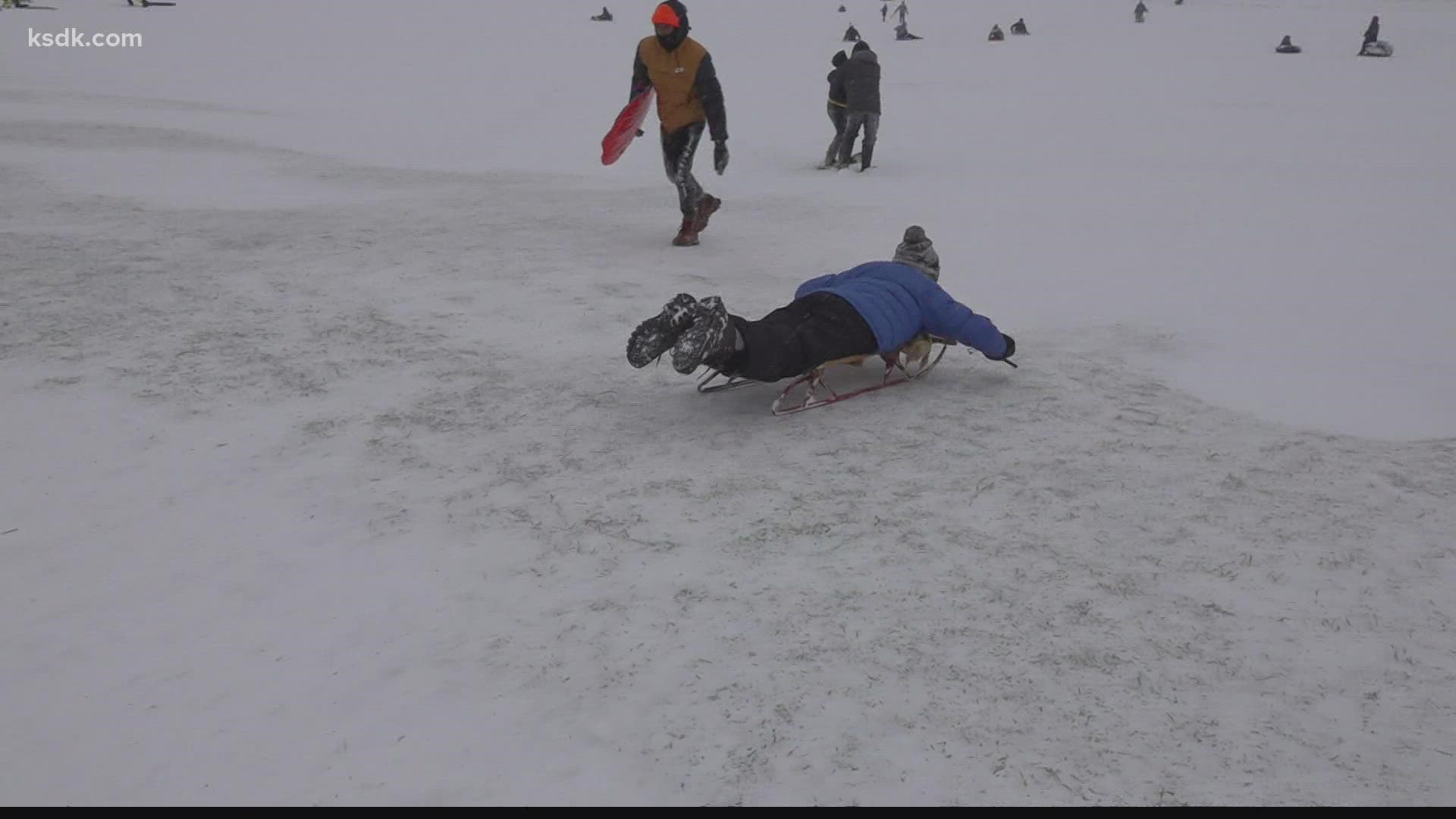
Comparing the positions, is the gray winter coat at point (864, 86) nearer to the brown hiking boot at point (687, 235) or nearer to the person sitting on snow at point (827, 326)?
the brown hiking boot at point (687, 235)

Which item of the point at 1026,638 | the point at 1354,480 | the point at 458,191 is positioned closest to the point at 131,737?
the point at 1026,638

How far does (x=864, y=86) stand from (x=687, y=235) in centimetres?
527

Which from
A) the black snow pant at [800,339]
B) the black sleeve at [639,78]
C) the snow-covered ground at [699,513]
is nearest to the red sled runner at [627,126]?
the black sleeve at [639,78]

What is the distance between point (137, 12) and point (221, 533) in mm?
31344

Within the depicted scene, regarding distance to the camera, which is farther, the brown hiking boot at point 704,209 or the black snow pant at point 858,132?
the black snow pant at point 858,132

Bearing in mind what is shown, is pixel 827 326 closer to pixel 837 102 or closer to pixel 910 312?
pixel 910 312

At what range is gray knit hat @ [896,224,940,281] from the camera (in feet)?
18.9

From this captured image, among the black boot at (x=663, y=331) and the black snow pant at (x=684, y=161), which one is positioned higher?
the black snow pant at (x=684, y=161)

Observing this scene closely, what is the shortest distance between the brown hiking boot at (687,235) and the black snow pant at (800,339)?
367cm

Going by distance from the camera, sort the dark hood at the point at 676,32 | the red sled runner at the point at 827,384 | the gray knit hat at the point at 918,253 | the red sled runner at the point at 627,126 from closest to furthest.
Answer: the red sled runner at the point at 827,384 < the gray knit hat at the point at 918,253 < the dark hood at the point at 676,32 < the red sled runner at the point at 627,126

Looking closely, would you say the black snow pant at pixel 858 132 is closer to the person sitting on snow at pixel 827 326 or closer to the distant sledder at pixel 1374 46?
the person sitting on snow at pixel 827 326

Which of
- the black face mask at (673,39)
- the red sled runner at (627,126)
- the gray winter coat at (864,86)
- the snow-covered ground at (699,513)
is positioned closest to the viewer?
the snow-covered ground at (699,513)

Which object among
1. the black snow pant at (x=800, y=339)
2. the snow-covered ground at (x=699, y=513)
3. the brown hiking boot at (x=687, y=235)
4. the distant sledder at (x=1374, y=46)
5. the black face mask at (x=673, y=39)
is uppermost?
the distant sledder at (x=1374, y=46)

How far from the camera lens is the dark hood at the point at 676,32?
824 cm
